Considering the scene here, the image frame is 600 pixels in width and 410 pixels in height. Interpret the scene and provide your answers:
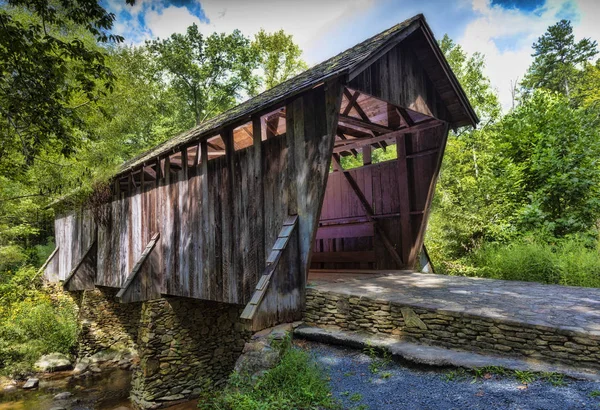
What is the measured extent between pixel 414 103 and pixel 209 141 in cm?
397

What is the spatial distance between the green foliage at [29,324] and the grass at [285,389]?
32.6ft

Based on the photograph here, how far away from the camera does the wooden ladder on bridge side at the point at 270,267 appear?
448 cm

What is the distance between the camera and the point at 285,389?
3352mm

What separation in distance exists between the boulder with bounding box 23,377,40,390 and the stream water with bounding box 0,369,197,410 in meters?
0.10

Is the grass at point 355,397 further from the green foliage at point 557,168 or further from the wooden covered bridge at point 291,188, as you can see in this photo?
the green foliage at point 557,168

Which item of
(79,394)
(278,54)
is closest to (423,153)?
(79,394)

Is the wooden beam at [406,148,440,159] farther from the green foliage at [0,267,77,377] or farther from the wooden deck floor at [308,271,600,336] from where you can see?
the green foliage at [0,267,77,377]

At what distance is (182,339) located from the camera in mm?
7809

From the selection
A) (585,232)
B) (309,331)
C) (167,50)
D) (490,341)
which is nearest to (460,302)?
(490,341)

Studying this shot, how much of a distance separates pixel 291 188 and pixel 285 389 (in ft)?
9.20

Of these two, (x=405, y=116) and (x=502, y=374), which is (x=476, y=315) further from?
(x=405, y=116)

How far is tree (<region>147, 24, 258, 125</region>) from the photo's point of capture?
828 inches

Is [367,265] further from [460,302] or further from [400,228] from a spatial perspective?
[460,302]

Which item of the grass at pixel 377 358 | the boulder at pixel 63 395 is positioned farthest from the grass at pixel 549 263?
the boulder at pixel 63 395
